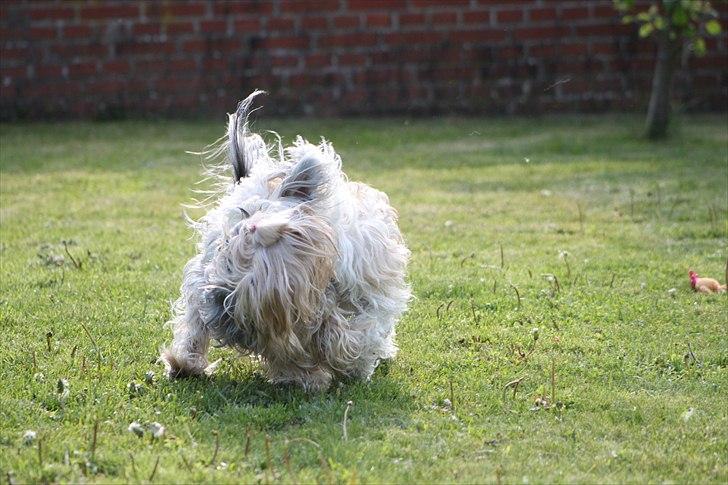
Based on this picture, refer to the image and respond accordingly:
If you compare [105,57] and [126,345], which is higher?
[105,57]

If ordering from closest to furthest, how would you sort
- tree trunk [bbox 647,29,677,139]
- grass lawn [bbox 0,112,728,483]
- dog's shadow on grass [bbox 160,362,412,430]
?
grass lawn [bbox 0,112,728,483] < dog's shadow on grass [bbox 160,362,412,430] < tree trunk [bbox 647,29,677,139]

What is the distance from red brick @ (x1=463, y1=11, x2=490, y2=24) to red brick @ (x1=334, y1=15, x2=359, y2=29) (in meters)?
1.34

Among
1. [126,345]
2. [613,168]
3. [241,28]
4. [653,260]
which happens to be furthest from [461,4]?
[126,345]

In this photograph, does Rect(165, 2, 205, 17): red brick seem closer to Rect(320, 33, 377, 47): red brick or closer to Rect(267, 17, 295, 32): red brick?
Rect(267, 17, 295, 32): red brick

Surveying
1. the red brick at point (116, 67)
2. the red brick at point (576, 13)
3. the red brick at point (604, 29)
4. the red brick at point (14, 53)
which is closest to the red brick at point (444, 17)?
the red brick at point (576, 13)

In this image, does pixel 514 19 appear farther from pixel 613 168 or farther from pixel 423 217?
pixel 423 217

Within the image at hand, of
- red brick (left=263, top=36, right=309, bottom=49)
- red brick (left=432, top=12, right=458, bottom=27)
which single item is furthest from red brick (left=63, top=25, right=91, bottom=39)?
red brick (left=432, top=12, right=458, bottom=27)

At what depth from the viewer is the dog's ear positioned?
15.2 ft

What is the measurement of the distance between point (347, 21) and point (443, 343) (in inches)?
342

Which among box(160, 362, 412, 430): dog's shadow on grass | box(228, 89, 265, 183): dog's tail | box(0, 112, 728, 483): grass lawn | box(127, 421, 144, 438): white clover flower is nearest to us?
box(0, 112, 728, 483): grass lawn

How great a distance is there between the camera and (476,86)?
13.5m

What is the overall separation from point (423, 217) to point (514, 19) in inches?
222

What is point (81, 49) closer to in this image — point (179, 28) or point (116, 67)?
point (116, 67)

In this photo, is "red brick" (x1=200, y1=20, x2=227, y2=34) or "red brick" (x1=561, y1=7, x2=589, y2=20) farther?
"red brick" (x1=200, y1=20, x2=227, y2=34)
